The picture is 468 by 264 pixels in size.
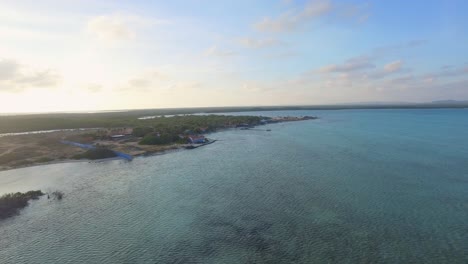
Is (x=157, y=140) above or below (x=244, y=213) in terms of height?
above

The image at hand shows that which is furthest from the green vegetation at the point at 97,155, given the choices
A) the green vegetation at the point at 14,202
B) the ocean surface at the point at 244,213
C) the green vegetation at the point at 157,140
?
the green vegetation at the point at 14,202

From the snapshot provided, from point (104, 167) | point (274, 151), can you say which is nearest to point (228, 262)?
point (104, 167)

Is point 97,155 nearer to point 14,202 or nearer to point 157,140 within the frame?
point 157,140

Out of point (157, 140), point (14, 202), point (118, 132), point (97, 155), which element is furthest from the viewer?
point (118, 132)

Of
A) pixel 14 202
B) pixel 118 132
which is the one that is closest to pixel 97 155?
pixel 14 202

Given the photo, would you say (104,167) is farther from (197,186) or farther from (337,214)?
(337,214)

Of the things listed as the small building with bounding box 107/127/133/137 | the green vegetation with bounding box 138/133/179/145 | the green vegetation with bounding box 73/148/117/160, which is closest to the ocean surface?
the green vegetation with bounding box 73/148/117/160

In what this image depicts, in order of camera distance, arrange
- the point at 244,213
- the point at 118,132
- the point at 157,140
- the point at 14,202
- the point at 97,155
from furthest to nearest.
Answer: the point at 118,132 < the point at 157,140 < the point at 97,155 < the point at 14,202 < the point at 244,213
